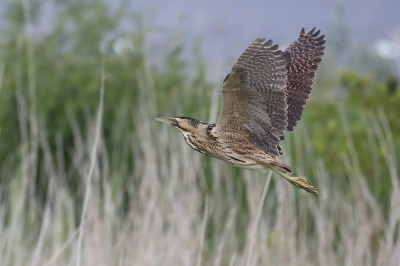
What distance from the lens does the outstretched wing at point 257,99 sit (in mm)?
910

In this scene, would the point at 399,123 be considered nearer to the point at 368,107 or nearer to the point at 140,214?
the point at 368,107

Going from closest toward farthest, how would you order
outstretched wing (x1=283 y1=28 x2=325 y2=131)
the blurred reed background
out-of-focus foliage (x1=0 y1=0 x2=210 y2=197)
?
1. outstretched wing (x1=283 y1=28 x2=325 y2=131)
2. the blurred reed background
3. out-of-focus foliage (x1=0 y1=0 x2=210 y2=197)

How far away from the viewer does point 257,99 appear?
0.94 meters

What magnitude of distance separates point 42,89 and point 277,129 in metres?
6.22

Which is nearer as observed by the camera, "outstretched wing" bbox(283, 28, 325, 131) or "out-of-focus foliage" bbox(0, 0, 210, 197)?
"outstretched wing" bbox(283, 28, 325, 131)

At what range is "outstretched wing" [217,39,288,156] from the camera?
35.8 inches

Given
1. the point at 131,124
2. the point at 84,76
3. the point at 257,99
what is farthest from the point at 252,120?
the point at 84,76

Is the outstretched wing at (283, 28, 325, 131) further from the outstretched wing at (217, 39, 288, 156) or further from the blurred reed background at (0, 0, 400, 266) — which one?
the blurred reed background at (0, 0, 400, 266)

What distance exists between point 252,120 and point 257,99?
37 millimetres

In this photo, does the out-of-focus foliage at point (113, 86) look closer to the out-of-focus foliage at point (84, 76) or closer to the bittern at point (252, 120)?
the out-of-focus foliage at point (84, 76)

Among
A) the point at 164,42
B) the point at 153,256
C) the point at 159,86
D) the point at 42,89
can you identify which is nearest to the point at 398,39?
the point at 153,256

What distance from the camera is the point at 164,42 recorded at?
21.2 feet

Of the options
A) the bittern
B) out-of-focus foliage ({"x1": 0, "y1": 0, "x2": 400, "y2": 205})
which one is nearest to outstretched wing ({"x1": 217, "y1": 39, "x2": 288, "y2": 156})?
the bittern

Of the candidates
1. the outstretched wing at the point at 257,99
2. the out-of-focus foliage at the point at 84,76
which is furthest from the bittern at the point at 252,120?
the out-of-focus foliage at the point at 84,76
